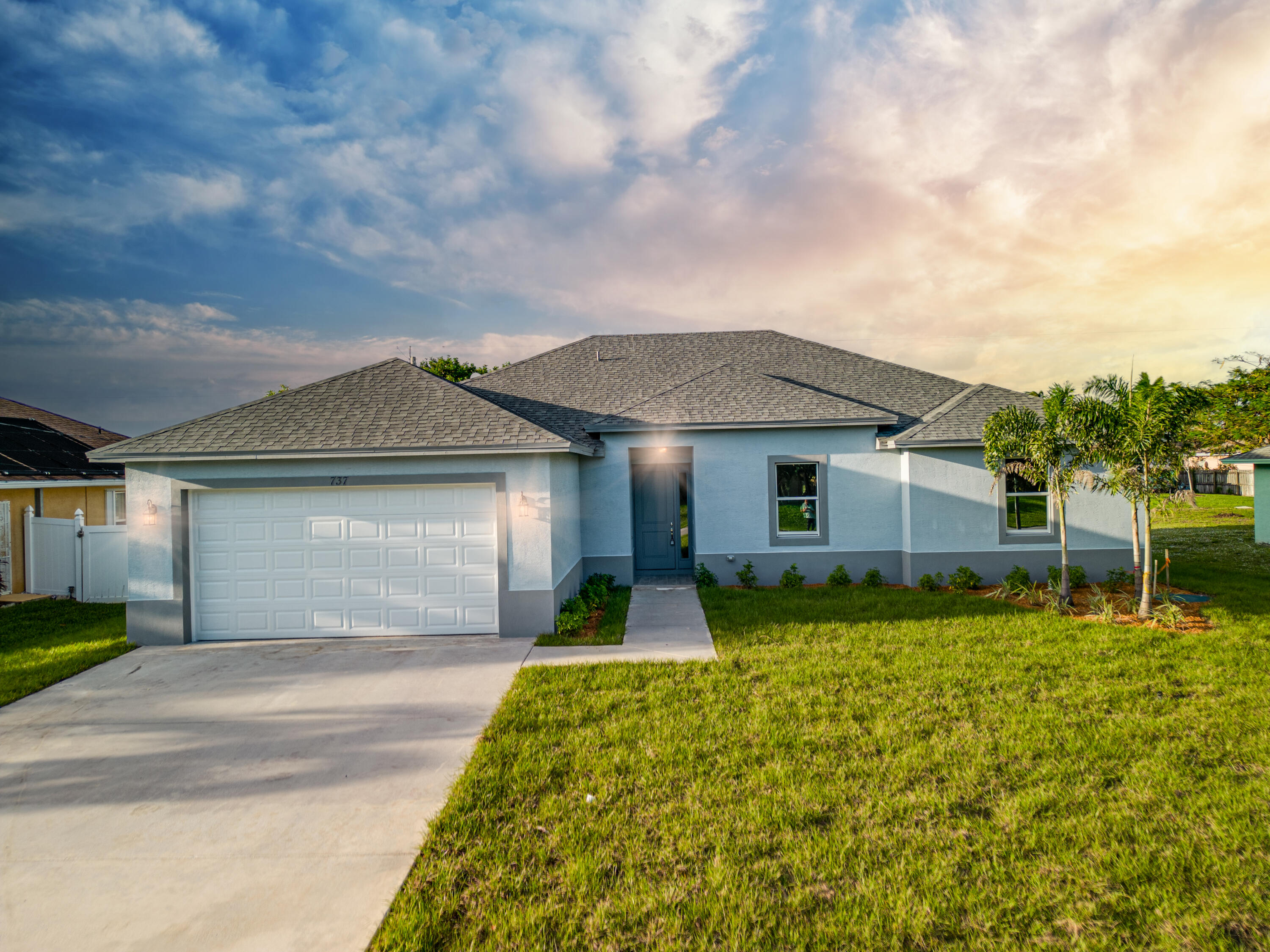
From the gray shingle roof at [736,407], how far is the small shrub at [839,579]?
331 centimetres

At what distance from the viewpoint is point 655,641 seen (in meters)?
8.61

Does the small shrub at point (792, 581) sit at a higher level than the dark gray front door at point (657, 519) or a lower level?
lower

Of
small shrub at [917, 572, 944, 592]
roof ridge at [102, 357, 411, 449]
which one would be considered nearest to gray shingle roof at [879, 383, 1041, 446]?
small shrub at [917, 572, 944, 592]

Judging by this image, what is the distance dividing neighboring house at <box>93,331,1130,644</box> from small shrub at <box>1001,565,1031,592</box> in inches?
12.7

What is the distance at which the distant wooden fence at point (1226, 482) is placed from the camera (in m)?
34.1

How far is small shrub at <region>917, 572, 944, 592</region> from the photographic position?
11.8 meters

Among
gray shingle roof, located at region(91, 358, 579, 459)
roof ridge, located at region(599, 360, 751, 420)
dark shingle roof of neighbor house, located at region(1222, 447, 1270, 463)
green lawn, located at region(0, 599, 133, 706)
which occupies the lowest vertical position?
green lawn, located at region(0, 599, 133, 706)

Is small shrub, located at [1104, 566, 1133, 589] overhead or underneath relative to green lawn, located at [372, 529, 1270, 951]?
overhead

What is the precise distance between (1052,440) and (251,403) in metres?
14.3

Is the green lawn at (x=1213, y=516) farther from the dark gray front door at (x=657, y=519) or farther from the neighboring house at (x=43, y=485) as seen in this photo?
the neighboring house at (x=43, y=485)

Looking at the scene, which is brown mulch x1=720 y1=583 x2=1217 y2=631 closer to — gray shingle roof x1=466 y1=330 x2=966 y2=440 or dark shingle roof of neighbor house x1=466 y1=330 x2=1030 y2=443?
dark shingle roof of neighbor house x1=466 y1=330 x2=1030 y2=443

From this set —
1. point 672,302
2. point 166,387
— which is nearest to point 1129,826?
point 672,302

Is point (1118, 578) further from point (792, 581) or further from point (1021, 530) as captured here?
point (792, 581)

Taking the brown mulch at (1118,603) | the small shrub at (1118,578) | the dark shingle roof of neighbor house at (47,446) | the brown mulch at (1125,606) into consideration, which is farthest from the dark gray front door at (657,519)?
the dark shingle roof of neighbor house at (47,446)
